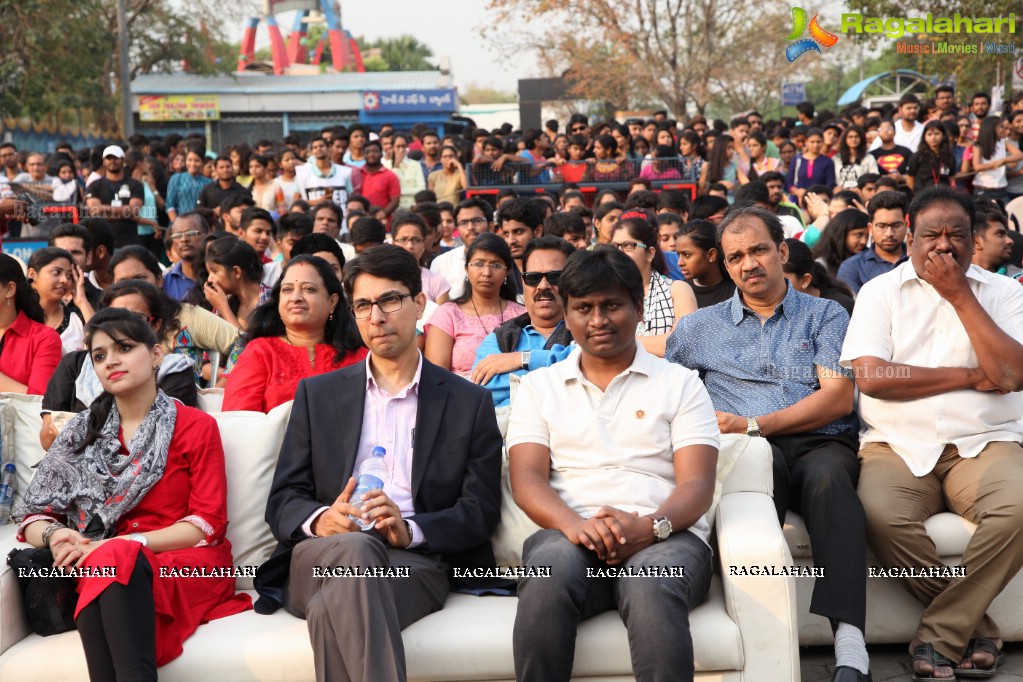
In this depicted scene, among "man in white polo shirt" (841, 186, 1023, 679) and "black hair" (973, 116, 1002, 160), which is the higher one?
"black hair" (973, 116, 1002, 160)

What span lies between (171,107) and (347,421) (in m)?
31.0

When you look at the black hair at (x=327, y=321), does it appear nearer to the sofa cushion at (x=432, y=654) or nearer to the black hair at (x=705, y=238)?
the sofa cushion at (x=432, y=654)

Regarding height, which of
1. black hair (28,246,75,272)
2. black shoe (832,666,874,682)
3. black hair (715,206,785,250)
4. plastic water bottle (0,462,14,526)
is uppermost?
black hair (715,206,785,250)

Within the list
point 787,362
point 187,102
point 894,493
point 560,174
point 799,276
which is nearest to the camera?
point 894,493

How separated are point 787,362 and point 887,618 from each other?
105 cm

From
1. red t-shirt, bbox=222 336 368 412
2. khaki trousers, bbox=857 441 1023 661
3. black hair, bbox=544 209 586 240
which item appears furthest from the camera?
black hair, bbox=544 209 586 240

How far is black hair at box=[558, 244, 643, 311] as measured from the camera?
3.73 meters

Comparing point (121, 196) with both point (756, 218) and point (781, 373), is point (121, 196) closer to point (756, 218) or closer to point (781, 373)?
point (756, 218)

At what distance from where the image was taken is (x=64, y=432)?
392 centimetres

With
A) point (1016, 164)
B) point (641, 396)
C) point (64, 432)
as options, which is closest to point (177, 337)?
point (64, 432)

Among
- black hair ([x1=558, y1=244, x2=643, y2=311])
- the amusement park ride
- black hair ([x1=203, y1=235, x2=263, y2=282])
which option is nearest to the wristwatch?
black hair ([x1=558, y1=244, x2=643, y2=311])

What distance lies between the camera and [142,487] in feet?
12.5

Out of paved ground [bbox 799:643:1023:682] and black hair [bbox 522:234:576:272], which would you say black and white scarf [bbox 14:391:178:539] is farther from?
paved ground [bbox 799:643:1023:682]

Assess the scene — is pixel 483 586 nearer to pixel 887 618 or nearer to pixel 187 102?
pixel 887 618
